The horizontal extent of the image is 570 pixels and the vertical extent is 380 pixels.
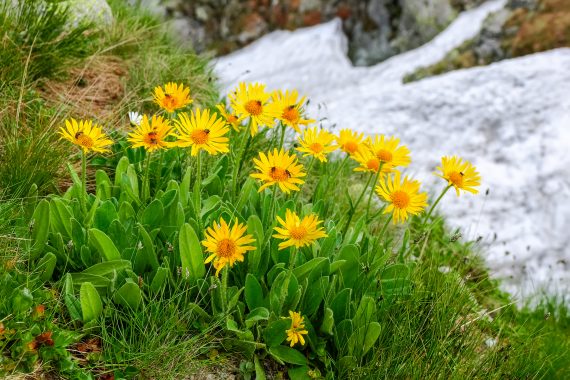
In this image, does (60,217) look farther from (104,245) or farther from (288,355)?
(288,355)

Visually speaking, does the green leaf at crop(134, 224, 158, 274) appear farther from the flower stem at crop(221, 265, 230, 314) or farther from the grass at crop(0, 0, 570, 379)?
the flower stem at crop(221, 265, 230, 314)

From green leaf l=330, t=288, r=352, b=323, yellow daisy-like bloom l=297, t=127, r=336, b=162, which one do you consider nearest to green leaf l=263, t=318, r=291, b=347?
green leaf l=330, t=288, r=352, b=323

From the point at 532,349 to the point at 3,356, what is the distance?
2.00 m

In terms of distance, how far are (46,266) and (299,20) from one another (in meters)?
7.22

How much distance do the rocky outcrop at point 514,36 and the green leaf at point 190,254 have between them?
520 cm

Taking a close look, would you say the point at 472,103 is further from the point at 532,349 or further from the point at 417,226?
the point at 532,349

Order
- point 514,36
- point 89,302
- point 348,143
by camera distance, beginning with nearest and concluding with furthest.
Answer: point 89,302
point 348,143
point 514,36

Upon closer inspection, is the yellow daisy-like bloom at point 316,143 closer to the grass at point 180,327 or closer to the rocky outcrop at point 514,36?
the grass at point 180,327

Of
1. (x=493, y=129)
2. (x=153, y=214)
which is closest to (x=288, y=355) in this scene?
(x=153, y=214)

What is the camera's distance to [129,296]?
2143mm

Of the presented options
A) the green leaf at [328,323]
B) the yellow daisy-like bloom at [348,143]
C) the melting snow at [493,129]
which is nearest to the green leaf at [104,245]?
the green leaf at [328,323]

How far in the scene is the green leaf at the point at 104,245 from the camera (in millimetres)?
2143

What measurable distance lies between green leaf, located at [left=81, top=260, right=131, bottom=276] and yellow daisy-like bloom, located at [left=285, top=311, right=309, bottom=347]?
62 cm

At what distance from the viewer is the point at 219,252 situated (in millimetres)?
1927
